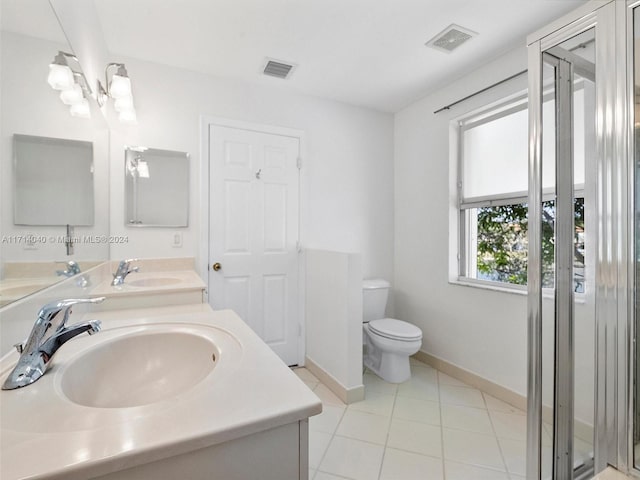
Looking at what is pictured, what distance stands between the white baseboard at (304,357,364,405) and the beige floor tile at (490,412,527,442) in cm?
82

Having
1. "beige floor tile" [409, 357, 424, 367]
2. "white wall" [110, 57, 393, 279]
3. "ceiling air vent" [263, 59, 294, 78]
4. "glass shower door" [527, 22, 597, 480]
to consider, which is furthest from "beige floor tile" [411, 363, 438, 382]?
"ceiling air vent" [263, 59, 294, 78]

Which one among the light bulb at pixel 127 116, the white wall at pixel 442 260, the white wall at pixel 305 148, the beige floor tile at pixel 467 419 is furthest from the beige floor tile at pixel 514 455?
the light bulb at pixel 127 116

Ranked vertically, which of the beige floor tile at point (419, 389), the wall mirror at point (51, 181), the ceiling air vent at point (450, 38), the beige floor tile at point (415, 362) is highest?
the ceiling air vent at point (450, 38)

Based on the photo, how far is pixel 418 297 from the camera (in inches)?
112

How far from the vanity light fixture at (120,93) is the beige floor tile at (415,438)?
8.07ft

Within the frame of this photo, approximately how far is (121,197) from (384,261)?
228 cm

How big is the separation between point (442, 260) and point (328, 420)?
151 centimetres

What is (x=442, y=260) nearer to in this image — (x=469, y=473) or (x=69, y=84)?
(x=469, y=473)

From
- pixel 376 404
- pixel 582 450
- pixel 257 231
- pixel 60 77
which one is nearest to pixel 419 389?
pixel 376 404

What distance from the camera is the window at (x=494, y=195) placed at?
2166 mm

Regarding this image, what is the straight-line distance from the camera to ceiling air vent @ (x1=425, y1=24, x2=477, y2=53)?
1908 millimetres

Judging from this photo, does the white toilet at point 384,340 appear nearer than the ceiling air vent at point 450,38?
No

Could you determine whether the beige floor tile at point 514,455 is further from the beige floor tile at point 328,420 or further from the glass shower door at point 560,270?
the beige floor tile at point 328,420

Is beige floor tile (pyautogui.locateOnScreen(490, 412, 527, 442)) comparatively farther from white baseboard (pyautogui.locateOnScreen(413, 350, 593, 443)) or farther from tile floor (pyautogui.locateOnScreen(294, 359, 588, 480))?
white baseboard (pyautogui.locateOnScreen(413, 350, 593, 443))
